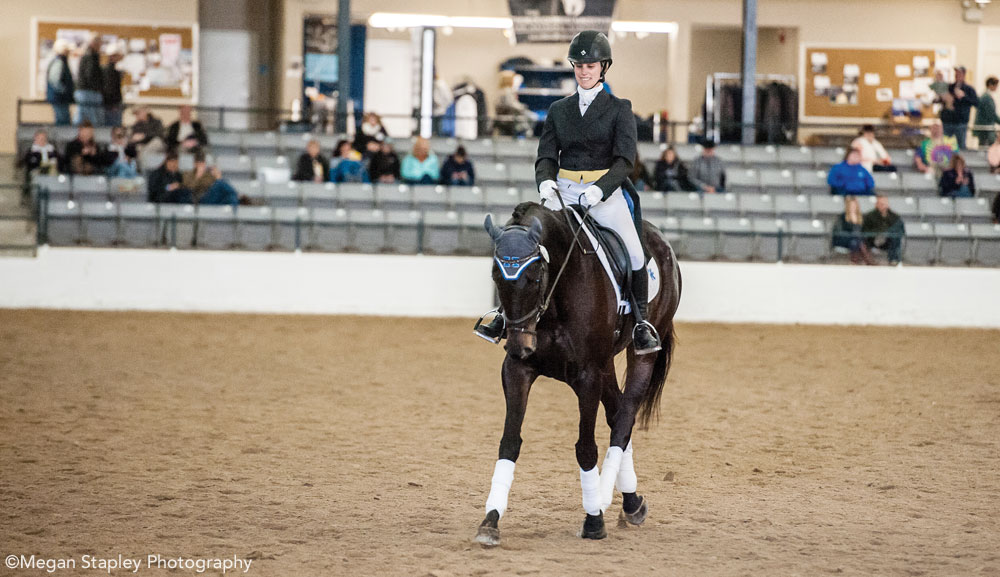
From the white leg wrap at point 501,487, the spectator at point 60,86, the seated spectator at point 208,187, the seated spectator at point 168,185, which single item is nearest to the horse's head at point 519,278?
the white leg wrap at point 501,487

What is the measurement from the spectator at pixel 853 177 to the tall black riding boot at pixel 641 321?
540 inches

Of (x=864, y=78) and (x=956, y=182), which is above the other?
(x=864, y=78)

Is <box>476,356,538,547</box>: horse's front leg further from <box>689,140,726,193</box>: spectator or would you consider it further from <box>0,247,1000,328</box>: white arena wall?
<box>689,140,726,193</box>: spectator

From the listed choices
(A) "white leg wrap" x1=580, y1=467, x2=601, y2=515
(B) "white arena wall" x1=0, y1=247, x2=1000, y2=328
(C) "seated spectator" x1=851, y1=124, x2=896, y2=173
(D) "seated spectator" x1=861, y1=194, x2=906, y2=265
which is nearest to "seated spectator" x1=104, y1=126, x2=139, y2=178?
(B) "white arena wall" x1=0, y1=247, x2=1000, y2=328

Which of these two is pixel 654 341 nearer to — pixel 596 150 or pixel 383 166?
pixel 596 150

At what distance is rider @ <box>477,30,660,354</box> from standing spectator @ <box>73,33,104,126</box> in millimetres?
15667

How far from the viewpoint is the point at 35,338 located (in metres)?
13.6

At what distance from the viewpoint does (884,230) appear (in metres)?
17.1

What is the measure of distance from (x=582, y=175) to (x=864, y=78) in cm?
2180

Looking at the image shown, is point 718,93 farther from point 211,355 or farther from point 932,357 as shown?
point 211,355

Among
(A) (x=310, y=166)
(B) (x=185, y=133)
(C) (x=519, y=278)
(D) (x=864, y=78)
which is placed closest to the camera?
(C) (x=519, y=278)

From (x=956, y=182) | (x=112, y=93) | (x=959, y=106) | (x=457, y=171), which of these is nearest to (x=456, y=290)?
(x=457, y=171)

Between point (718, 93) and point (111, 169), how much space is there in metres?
11.4

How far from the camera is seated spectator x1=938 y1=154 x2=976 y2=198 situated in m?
19.1
